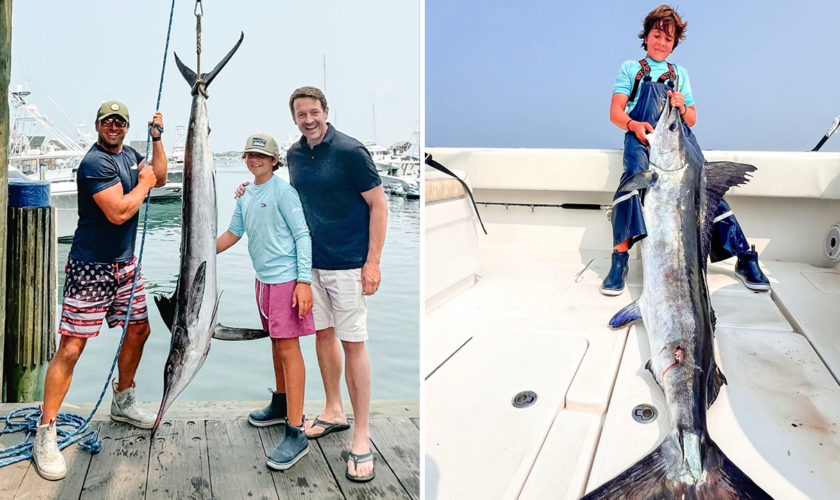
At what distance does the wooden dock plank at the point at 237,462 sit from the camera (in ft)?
7.25

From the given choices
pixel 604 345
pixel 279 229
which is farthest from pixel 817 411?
pixel 279 229

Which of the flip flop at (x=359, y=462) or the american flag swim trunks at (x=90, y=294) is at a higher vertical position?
the american flag swim trunks at (x=90, y=294)

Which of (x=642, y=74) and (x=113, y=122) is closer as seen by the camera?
(x=113, y=122)

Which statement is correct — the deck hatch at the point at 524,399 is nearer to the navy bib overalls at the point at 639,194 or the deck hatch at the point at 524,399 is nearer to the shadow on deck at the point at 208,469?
the shadow on deck at the point at 208,469

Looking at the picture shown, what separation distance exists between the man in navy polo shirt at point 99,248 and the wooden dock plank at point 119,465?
13cm

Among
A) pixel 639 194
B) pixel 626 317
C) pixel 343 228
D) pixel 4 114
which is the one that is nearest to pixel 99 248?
pixel 4 114

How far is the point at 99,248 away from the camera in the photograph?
7.54ft

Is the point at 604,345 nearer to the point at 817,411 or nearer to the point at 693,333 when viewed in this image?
the point at 693,333

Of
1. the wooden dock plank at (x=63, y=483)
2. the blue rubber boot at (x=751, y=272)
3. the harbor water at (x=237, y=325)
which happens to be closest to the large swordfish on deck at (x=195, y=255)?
the harbor water at (x=237, y=325)

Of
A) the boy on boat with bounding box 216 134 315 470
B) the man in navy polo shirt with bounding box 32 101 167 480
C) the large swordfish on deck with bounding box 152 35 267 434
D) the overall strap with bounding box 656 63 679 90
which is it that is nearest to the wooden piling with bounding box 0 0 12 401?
the man in navy polo shirt with bounding box 32 101 167 480

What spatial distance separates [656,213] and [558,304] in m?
0.65

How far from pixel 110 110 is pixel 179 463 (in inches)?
52.9

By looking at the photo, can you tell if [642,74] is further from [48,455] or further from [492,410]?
[48,455]

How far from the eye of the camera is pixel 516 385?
2.05 meters
